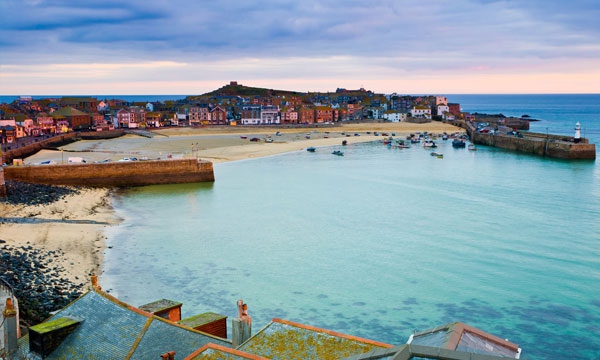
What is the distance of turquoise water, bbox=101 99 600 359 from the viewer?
19.1m

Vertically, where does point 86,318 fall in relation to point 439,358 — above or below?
below

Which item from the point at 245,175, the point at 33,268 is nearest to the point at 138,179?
the point at 245,175

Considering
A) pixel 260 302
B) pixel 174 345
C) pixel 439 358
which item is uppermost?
pixel 439 358

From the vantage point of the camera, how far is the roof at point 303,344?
9.22 metres

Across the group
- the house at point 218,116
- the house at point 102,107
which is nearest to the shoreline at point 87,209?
the house at point 218,116

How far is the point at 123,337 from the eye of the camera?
1031cm

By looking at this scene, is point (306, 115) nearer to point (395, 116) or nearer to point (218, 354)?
point (395, 116)

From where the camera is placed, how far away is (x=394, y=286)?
22.1m

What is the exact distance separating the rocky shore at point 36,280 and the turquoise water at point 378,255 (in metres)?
1.78

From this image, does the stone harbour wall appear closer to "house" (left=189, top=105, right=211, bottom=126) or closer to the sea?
the sea

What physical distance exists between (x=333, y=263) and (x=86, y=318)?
15109 millimetres

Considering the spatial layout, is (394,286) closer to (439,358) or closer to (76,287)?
(76,287)

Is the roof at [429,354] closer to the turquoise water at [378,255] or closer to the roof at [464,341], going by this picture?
the roof at [464,341]

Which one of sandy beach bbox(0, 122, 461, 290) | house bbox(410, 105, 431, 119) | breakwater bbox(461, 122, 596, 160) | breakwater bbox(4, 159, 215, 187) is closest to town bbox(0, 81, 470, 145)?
house bbox(410, 105, 431, 119)
